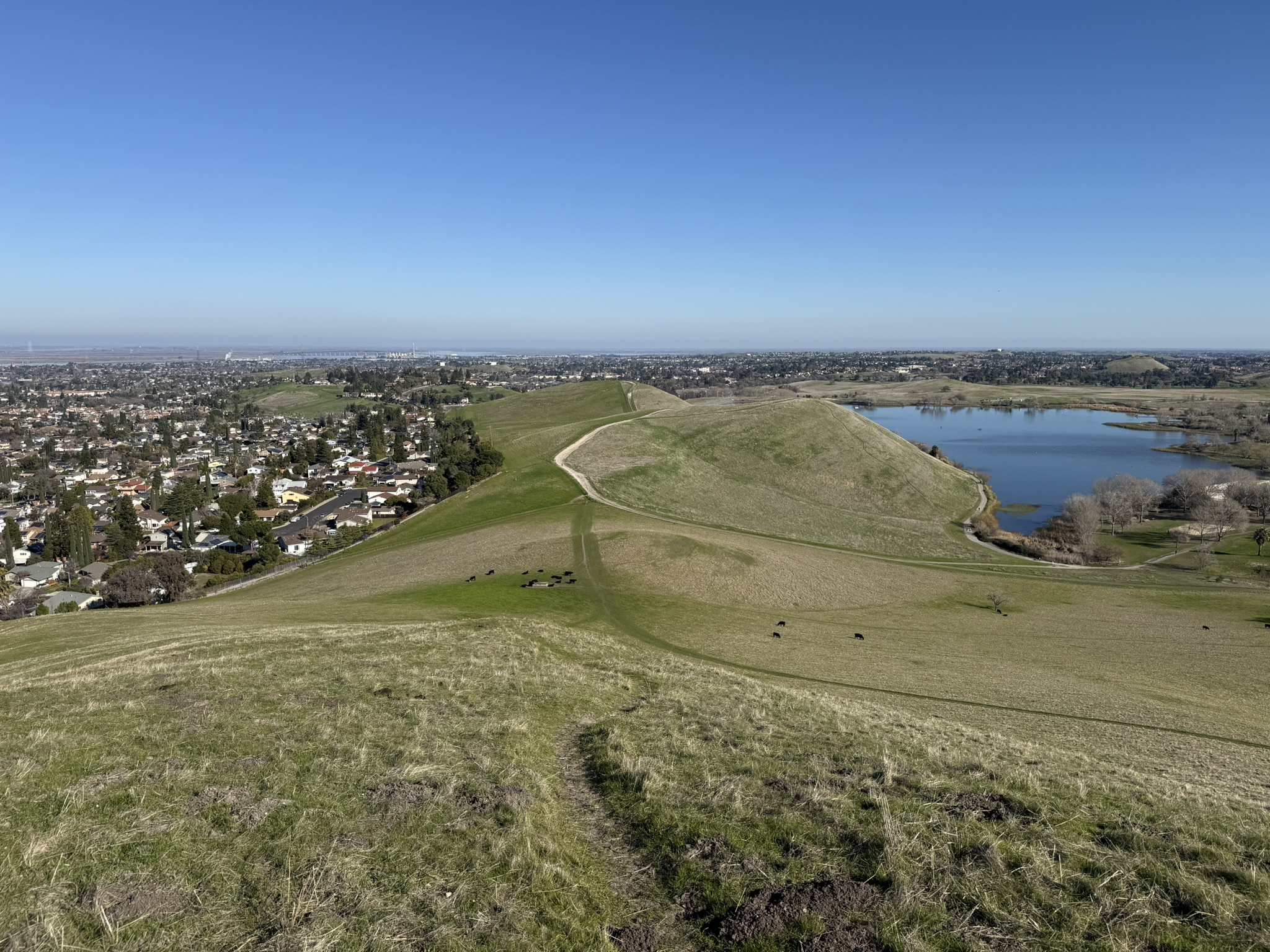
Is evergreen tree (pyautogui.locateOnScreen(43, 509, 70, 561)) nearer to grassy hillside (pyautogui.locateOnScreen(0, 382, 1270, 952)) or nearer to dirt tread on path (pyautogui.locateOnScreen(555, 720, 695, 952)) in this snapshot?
grassy hillside (pyautogui.locateOnScreen(0, 382, 1270, 952))

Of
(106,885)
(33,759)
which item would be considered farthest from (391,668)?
(106,885)

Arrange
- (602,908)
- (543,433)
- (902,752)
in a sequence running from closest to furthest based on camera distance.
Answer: (602,908)
(902,752)
(543,433)

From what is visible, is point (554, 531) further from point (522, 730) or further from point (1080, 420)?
point (1080, 420)

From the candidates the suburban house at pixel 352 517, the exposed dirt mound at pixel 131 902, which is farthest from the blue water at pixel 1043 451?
the exposed dirt mound at pixel 131 902

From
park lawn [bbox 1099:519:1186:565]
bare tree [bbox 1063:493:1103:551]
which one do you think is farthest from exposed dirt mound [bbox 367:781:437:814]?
park lawn [bbox 1099:519:1186:565]

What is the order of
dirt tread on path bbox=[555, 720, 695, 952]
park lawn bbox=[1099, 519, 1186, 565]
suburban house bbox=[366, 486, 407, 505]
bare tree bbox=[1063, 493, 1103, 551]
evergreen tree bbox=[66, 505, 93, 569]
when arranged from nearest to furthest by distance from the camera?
dirt tread on path bbox=[555, 720, 695, 952] → park lawn bbox=[1099, 519, 1186, 565] → bare tree bbox=[1063, 493, 1103, 551] → evergreen tree bbox=[66, 505, 93, 569] → suburban house bbox=[366, 486, 407, 505]

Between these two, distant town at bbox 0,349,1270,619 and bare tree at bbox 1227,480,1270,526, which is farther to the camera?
bare tree at bbox 1227,480,1270,526
